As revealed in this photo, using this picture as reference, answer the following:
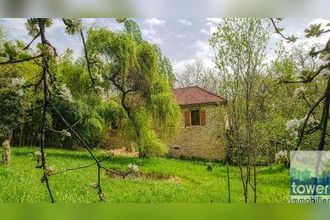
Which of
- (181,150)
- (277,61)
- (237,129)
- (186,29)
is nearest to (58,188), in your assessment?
(181,150)

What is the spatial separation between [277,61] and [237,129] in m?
0.71

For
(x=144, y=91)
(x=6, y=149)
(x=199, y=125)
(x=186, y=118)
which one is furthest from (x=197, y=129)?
(x=6, y=149)

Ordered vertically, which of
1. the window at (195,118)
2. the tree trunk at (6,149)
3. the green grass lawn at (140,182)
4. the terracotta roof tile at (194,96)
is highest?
the terracotta roof tile at (194,96)

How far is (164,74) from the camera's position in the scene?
466 centimetres

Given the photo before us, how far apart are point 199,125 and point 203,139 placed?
0.52 feet

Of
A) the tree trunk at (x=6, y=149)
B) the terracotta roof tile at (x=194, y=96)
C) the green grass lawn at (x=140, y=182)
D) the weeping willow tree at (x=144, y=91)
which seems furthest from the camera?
the weeping willow tree at (x=144, y=91)

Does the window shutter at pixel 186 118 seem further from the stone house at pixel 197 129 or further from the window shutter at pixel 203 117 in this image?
the window shutter at pixel 203 117

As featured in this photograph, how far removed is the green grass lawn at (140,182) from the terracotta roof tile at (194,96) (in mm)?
577

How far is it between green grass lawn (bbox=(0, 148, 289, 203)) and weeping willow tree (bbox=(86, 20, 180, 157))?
0.27 meters

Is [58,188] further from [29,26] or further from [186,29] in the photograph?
[29,26]

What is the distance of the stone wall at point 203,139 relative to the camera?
447 cm

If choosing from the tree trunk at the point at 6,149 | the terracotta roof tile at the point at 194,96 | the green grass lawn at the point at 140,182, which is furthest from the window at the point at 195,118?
the tree trunk at the point at 6,149

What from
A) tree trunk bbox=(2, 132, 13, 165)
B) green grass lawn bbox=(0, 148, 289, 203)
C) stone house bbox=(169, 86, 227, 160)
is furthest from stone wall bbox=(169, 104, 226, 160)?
tree trunk bbox=(2, 132, 13, 165)

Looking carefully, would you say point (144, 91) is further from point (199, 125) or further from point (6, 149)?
point (6, 149)
